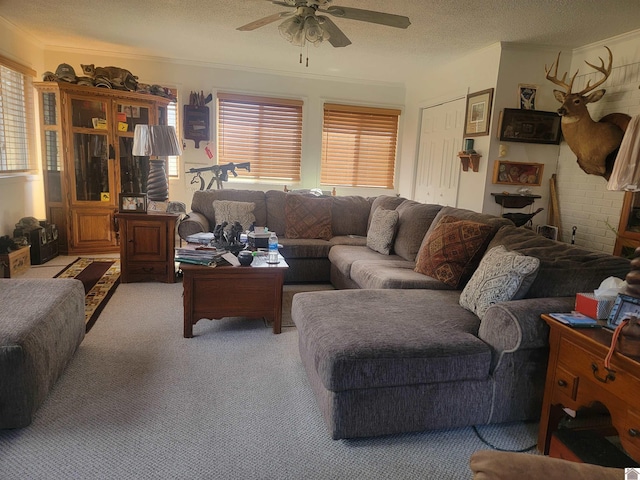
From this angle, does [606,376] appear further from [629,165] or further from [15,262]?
[15,262]

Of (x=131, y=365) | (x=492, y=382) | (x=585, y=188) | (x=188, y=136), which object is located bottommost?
(x=131, y=365)

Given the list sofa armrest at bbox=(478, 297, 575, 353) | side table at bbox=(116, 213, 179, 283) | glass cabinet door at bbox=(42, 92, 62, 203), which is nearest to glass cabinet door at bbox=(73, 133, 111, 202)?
glass cabinet door at bbox=(42, 92, 62, 203)

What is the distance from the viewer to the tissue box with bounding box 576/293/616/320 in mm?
1623

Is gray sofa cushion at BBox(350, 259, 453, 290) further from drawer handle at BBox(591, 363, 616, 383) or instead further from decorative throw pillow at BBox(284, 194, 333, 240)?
drawer handle at BBox(591, 363, 616, 383)

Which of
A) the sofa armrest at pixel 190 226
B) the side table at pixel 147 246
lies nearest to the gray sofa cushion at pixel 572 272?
the sofa armrest at pixel 190 226

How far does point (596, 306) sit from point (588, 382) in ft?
1.00

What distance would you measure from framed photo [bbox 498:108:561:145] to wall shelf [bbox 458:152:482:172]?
316mm

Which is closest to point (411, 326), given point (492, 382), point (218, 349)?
point (492, 382)

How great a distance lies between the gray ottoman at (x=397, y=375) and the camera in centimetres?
166

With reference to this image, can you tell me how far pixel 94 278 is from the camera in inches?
154

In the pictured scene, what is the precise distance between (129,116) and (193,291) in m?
3.16

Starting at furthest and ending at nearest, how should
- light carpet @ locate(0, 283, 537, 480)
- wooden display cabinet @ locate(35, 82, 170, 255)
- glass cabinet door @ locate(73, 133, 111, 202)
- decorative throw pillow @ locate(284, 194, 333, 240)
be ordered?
glass cabinet door @ locate(73, 133, 111, 202) < wooden display cabinet @ locate(35, 82, 170, 255) < decorative throw pillow @ locate(284, 194, 333, 240) < light carpet @ locate(0, 283, 537, 480)

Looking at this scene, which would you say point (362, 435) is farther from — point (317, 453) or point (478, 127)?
point (478, 127)

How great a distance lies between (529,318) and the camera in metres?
1.76
